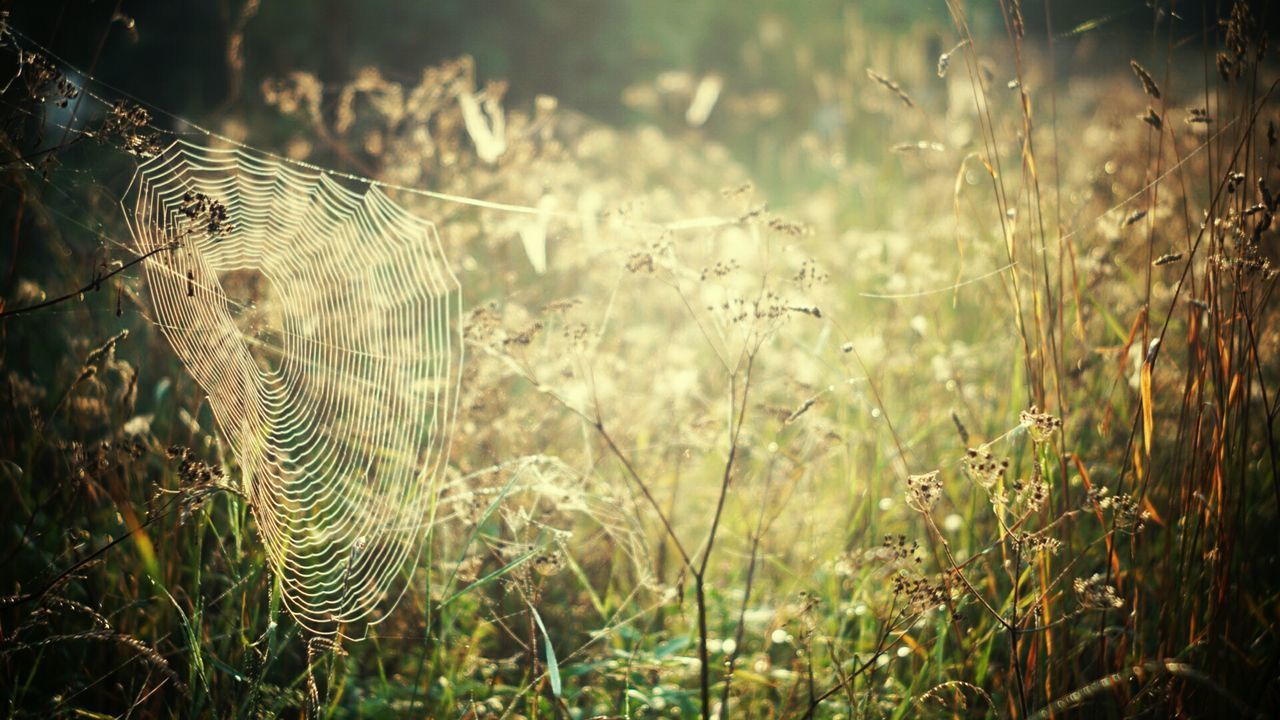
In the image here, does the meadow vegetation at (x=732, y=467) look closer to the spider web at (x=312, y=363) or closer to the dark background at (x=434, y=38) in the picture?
the spider web at (x=312, y=363)

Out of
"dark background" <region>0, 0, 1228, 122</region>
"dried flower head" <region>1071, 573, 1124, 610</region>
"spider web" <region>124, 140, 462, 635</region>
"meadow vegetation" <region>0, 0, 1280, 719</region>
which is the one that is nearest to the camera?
"dried flower head" <region>1071, 573, 1124, 610</region>

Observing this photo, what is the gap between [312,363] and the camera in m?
2.40

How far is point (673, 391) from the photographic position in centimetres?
235

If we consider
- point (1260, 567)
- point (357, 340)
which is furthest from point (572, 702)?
point (1260, 567)

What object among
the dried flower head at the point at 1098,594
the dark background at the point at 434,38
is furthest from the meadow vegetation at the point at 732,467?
the dark background at the point at 434,38

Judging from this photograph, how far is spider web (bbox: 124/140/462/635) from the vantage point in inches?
75.1

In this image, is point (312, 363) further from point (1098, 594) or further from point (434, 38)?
point (434, 38)

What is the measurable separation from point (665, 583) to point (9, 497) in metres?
1.71

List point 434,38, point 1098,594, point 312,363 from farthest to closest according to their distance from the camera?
point 434,38
point 312,363
point 1098,594

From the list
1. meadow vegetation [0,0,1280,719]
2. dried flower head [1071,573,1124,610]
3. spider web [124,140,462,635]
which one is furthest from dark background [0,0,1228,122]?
dried flower head [1071,573,1124,610]

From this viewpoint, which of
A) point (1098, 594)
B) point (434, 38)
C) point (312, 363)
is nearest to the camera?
Answer: point (1098, 594)

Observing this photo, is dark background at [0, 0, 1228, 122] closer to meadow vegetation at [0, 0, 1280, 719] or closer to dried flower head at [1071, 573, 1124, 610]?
meadow vegetation at [0, 0, 1280, 719]

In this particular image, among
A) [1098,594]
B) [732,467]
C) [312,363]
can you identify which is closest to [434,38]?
[312,363]

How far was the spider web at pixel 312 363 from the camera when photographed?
6.26 feet
